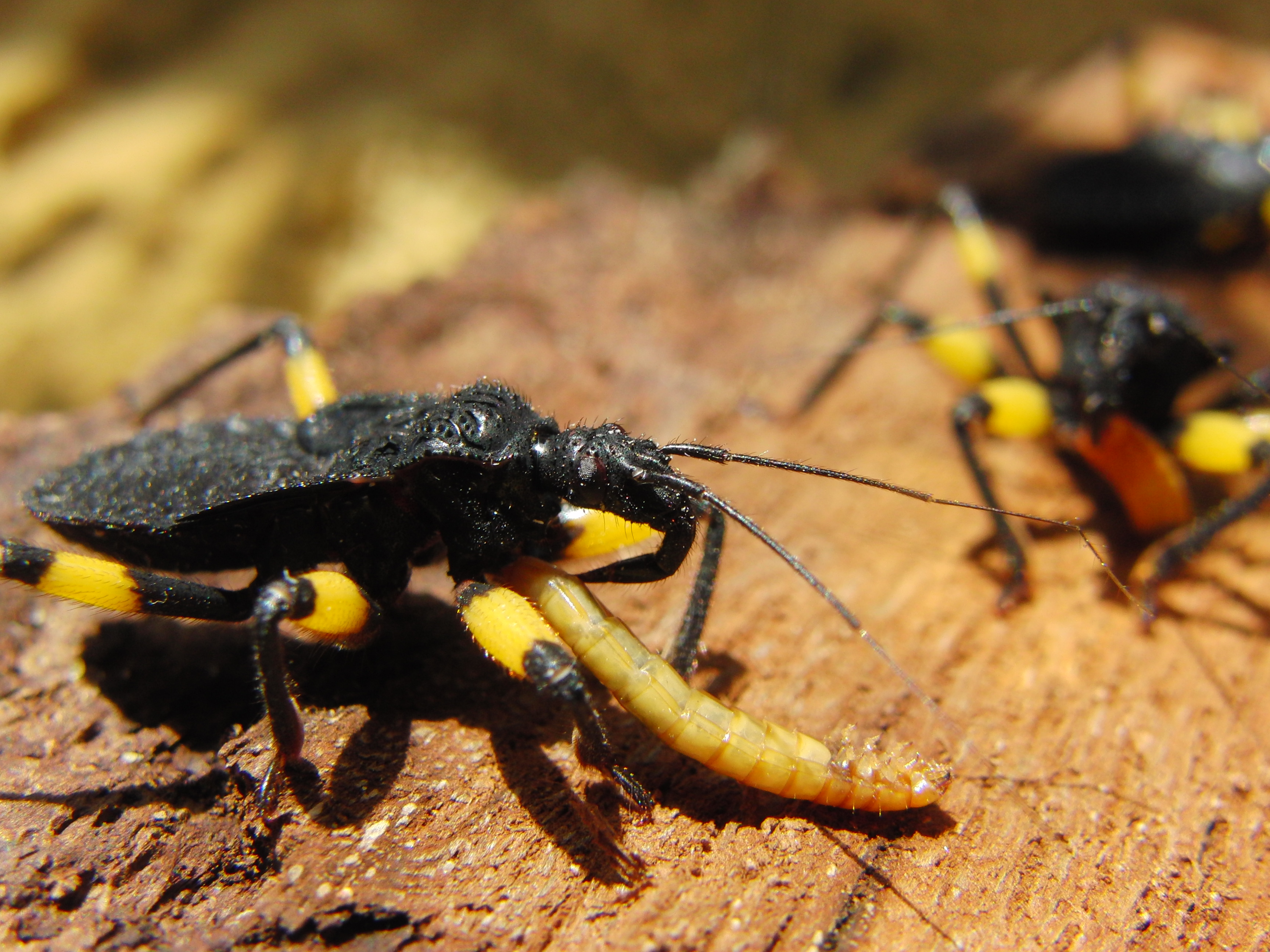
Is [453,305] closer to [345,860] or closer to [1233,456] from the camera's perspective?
[345,860]

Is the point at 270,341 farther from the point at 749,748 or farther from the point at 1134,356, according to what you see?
the point at 1134,356

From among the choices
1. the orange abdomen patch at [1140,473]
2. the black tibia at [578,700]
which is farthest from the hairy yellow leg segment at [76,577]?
the orange abdomen patch at [1140,473]

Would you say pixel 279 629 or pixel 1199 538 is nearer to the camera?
pixel 279 629

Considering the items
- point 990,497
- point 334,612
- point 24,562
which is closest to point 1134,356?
point 990,497

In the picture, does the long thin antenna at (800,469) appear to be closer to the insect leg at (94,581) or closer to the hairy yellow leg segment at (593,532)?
the hairy yellow leg segment at (593,532)

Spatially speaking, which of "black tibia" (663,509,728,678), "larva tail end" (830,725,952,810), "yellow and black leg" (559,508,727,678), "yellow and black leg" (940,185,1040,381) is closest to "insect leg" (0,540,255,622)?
"yellow and black leg" (559,508,727,678)

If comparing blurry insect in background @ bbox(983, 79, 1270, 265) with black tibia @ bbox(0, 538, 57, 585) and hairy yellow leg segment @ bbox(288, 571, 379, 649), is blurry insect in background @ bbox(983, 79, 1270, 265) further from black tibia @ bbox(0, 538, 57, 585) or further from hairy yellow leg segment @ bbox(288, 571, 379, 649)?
black tibia @ bbox(0, 538, 57, 585)
